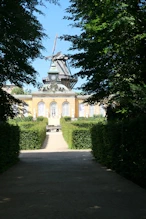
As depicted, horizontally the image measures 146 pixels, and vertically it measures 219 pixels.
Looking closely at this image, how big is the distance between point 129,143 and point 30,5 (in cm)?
422

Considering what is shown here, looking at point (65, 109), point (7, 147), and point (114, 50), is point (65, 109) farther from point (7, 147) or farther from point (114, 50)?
point (114, 50)

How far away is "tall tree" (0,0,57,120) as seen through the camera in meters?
7.10

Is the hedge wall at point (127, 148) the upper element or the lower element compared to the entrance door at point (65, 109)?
lower

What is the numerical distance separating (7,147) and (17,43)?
13.5 feet

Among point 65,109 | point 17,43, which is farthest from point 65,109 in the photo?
point 17,43

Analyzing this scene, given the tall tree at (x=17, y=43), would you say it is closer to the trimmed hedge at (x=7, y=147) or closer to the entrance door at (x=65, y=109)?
the trimmed hedge at (x=7, y=147)

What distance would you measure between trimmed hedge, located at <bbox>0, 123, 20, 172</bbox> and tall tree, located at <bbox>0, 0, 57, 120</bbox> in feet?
2.08

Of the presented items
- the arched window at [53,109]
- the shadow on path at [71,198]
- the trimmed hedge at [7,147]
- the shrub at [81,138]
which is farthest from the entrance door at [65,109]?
the shadow on path at [71,198]

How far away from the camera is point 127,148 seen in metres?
8.01

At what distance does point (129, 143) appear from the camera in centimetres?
771

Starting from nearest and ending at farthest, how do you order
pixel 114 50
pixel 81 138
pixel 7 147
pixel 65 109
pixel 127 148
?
Answer: pixel 127 148 → pixel 114 50 → pixel 7 147 → pixel 81 138 → pixel 65 109

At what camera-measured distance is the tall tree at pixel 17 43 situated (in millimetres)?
7099

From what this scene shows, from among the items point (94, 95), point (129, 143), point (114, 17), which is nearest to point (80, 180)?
point (129, 143)

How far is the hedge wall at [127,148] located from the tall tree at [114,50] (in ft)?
3.48
